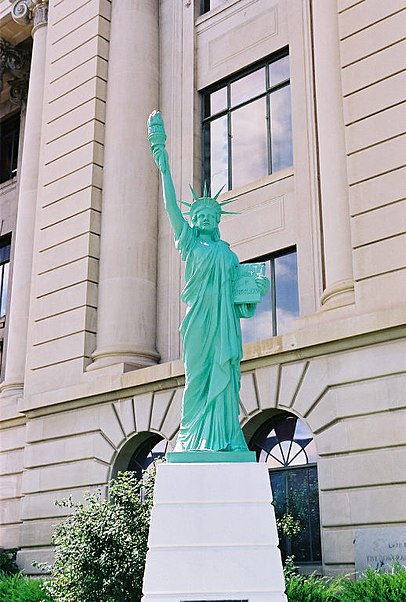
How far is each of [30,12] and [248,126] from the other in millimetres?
12523

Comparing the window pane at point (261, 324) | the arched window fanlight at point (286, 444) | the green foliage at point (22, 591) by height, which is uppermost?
the window pane at point (261, 324)

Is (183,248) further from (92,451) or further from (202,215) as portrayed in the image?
(92,451)

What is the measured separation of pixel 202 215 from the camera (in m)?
10.8

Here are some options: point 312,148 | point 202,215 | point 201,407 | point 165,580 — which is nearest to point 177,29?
point 312,148

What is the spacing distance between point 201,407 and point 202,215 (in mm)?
2644

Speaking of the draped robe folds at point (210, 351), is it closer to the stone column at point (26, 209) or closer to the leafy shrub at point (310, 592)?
the leafy shrub at point (310, 592)

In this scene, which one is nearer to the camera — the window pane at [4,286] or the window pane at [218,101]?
the window pane at [218,101]

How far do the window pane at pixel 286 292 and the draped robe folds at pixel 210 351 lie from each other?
27.3 ft

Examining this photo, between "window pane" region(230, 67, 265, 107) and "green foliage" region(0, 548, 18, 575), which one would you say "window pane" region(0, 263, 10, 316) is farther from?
"window pane" region(230, 67, 265, 107)

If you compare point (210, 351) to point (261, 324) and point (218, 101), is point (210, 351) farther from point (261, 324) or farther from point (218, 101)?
point (218, 101)

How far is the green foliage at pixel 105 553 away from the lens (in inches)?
553

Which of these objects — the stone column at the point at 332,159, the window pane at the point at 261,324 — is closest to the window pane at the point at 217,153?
the window pane at the point at 261,324

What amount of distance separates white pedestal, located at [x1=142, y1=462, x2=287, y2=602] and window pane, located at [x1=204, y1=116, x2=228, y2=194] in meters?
13.3

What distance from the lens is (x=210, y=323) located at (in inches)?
405
